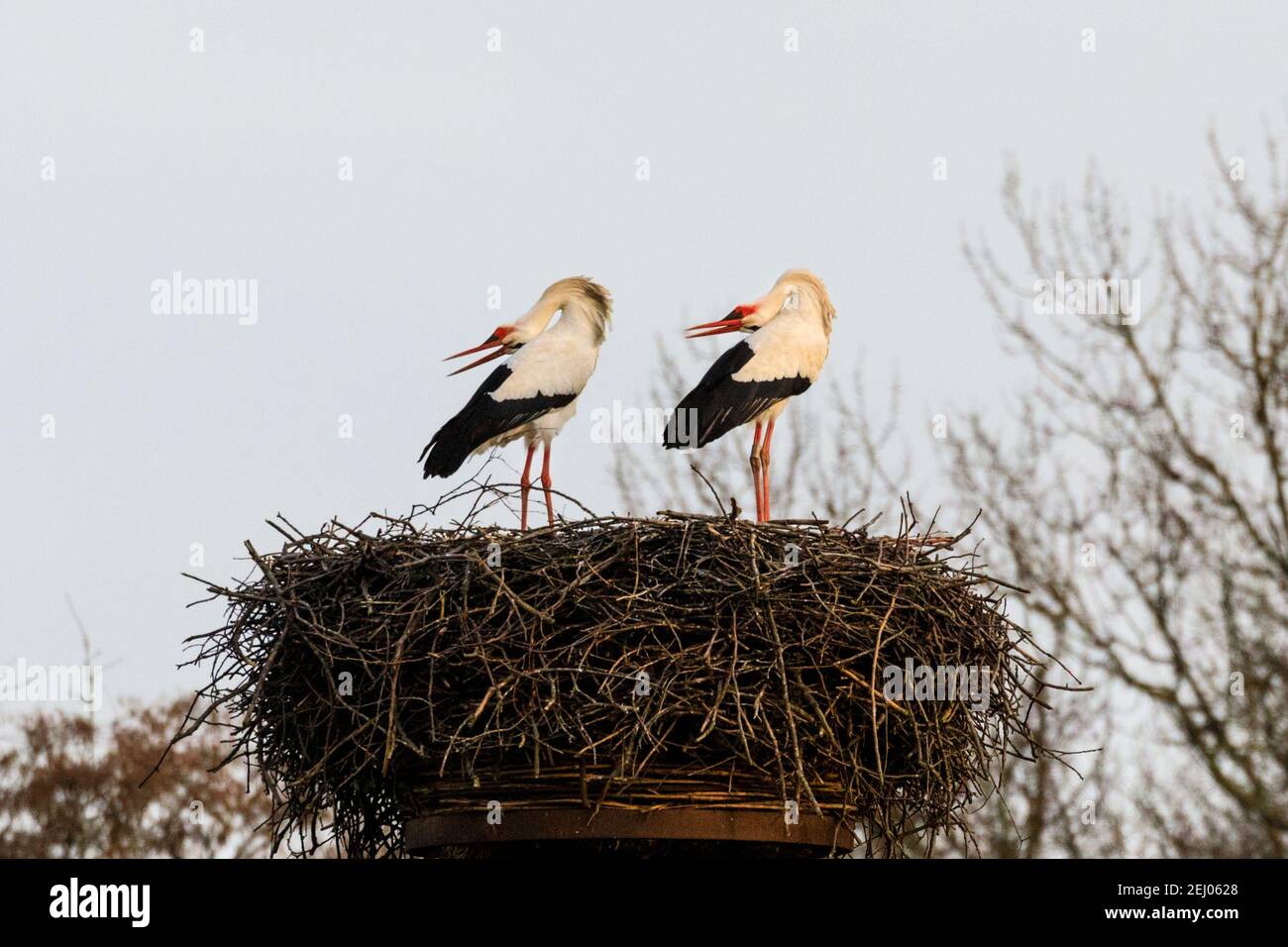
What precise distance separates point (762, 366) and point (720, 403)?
267 mm

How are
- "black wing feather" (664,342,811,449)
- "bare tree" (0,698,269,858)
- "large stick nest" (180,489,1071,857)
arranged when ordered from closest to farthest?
"large stick nest" (180,489,1071,857)
"black wing feather" (664,342,811,449)
"bare tree" (0,698,269,858)

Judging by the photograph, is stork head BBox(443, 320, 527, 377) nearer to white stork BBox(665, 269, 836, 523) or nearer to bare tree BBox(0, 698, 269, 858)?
white stork BBox(665, 269, 836, 523)

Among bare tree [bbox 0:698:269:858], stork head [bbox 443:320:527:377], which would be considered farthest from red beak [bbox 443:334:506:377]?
bare tree [bbox 0:698:269:858]

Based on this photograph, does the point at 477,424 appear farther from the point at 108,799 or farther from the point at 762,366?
the point at 108,799

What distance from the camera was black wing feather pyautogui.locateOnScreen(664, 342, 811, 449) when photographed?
6.76 meters

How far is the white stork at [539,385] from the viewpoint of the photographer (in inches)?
273

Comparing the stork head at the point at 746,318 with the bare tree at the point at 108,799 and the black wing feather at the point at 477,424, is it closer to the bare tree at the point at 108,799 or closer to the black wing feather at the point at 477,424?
the black wing feather at the point at 477,424

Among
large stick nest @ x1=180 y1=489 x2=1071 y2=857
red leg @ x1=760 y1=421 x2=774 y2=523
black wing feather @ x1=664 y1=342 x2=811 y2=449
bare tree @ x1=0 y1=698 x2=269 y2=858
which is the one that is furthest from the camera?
bare tree @ x1=0 y1=698 x2=269 y2=858

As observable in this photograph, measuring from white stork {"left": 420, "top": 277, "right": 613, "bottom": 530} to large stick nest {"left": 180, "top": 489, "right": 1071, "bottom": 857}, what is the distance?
168cm

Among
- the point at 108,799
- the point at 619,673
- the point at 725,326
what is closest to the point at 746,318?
the point at 725,326
